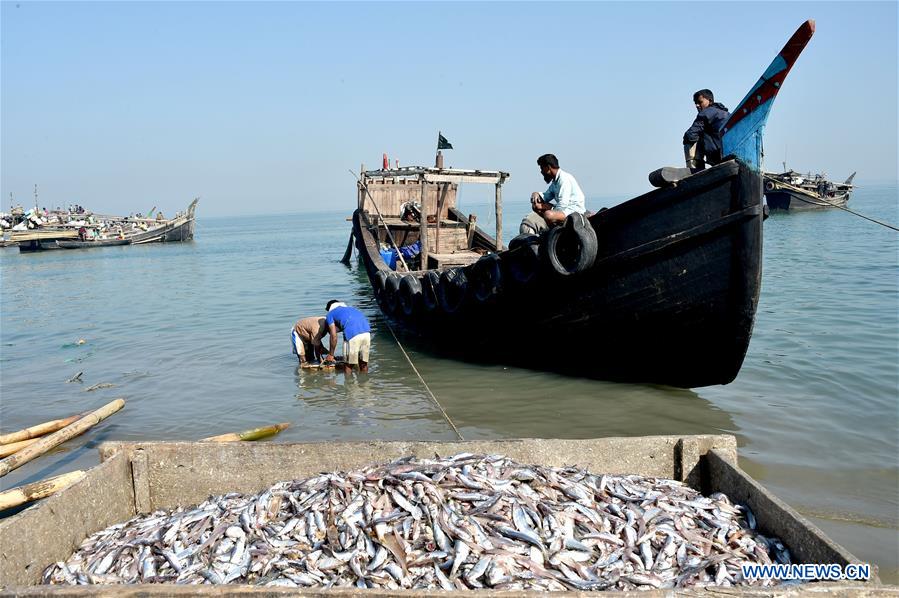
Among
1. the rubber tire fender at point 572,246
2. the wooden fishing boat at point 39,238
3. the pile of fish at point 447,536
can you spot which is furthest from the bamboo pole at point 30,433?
the wooden fishing boat at point 39,238

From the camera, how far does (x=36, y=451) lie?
227 inches

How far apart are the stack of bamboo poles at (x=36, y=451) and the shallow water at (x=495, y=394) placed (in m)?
0.61

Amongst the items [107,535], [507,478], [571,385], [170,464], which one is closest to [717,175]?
[571,385]

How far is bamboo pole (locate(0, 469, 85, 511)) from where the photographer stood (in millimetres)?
5039

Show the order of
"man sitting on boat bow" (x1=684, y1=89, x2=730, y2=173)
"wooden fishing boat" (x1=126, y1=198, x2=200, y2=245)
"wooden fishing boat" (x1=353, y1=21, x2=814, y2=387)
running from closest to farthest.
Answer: "wooden fishing boat" (x1=353, y1=21, x2=814, y2=387) < "man sitting on boat bow" (x1=684, y1=89, x2=730, y2=173) < "wooden fishing boat" (x1=126, y1=198, x2=200, y2=245)

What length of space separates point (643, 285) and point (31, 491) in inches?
268

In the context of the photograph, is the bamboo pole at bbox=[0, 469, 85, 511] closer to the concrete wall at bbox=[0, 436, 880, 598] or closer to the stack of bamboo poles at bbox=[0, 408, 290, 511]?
the stack of bamboo poles at bbox=[0, 408, 290, 511]

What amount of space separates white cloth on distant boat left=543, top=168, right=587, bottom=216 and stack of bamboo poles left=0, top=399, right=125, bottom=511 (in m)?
6.25

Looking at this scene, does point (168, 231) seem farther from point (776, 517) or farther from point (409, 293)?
point (776, 517)

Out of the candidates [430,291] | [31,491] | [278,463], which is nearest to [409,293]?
[430,291]

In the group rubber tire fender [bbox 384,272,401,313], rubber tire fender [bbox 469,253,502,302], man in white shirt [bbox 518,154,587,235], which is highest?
man in white shirt [bbox 518,154,587,235]

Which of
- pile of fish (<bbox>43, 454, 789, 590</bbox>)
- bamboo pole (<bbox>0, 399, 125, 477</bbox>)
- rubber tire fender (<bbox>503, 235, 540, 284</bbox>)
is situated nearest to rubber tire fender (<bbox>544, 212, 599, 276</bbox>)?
rubber tire fender (<bbox>503, 235, 540, 284</bbox>)

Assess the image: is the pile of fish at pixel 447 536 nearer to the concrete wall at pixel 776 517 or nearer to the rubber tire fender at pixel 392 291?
the concrete wall at pixel 776 517

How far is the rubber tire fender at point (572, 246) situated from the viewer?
8.16 meters
